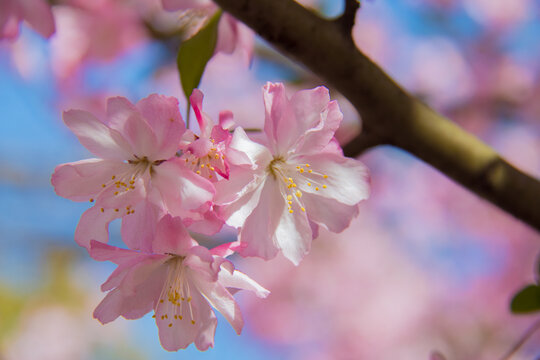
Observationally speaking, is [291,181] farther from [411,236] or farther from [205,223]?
[411,236]

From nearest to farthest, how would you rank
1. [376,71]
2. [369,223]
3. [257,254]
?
1. [257,254]
2. [376,71]
3. [369,223]

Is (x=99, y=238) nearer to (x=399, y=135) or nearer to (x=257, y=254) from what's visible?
(x=257, y=254)

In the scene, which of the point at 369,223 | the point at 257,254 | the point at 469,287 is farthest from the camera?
the point at 369,223

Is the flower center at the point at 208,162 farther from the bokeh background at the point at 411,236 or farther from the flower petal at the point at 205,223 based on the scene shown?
the bokeh background at the point at 411,236

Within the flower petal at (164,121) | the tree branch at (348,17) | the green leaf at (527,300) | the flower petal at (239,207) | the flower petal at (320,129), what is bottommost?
the green leaf at (527,300)

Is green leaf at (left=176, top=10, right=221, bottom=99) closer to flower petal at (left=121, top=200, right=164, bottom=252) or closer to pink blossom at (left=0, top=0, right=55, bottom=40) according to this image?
flower petal at (left=121, top=200, right=164, bottom=252)

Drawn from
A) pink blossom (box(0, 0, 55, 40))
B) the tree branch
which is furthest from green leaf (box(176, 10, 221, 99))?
pink blossom (box(0, 0, 55, 40))

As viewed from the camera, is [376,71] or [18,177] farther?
[18,177]

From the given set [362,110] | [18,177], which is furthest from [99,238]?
[18,177]

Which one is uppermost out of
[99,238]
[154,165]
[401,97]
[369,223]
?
[401,97]

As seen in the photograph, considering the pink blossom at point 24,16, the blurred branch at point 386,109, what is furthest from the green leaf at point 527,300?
the pink blossom at point 24,16
